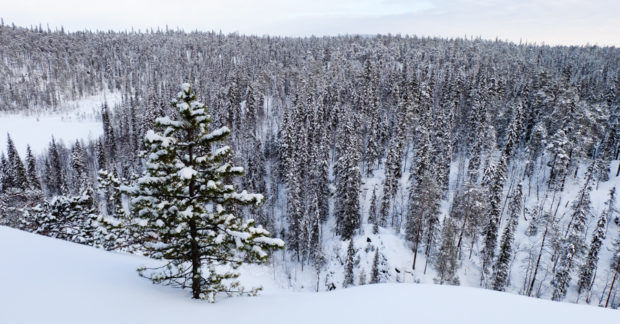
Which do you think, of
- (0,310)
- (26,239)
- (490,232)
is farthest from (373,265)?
(0,310)

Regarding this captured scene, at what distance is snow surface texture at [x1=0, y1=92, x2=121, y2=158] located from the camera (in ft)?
377

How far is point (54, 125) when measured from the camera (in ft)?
423

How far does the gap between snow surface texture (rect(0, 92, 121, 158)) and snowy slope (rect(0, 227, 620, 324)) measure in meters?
118

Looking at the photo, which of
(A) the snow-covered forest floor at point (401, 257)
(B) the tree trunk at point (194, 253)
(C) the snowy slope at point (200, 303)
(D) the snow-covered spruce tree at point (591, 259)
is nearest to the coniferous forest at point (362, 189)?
(B) the tree trunk at point (194, 253)

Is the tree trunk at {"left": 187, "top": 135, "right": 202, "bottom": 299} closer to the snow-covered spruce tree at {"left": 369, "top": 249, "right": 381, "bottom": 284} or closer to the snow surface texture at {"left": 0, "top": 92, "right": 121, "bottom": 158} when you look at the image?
the snow-covered spruce tree at {"left": 369, "top": 249, "right": 381, "bottom": 284}

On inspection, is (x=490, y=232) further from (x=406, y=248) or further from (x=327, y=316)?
(x=327, y=316)

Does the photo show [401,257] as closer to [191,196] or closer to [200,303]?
[200,303]

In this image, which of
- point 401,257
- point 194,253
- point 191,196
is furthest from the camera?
point 401,257

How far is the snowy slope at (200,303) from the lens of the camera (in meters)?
8.23

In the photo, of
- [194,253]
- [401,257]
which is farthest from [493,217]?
[194,253]

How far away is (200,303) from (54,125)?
513 feet

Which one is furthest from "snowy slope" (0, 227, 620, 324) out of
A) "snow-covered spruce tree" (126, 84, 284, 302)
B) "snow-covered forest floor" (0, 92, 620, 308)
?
"snow-covered forest floor" (0, 92, 620, 308)

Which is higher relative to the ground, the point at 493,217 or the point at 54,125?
the point at 493,217

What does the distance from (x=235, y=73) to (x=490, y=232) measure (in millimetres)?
97764
